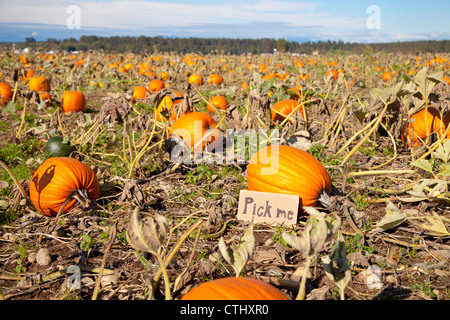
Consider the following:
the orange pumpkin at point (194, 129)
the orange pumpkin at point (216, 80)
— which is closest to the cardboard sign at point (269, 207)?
the orange pumpkin at point (194, 129)

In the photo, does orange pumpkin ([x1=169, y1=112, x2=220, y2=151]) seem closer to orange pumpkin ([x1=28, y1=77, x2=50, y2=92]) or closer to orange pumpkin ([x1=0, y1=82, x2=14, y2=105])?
orange pumpkin ([x1=0, y1=82, x2=14, y2=105])

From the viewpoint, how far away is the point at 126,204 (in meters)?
3.26

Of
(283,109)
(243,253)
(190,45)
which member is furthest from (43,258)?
(190,45)

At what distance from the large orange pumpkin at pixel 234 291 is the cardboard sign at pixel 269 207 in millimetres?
1212

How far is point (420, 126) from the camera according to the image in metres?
4.24

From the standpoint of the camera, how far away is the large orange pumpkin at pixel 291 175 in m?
2.84

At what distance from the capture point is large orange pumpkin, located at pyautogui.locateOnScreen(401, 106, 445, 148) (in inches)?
164

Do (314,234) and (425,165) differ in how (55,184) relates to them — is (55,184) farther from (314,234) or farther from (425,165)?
(425,165)

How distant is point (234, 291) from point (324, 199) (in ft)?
5.05

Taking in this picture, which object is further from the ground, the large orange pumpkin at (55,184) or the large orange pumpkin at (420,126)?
the large orange pumpkin at (420,126)

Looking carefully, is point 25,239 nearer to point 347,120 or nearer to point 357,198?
point 357,198

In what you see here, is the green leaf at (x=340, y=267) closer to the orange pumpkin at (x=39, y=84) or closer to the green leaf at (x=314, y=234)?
the green leaf at (x=314, y=234)
